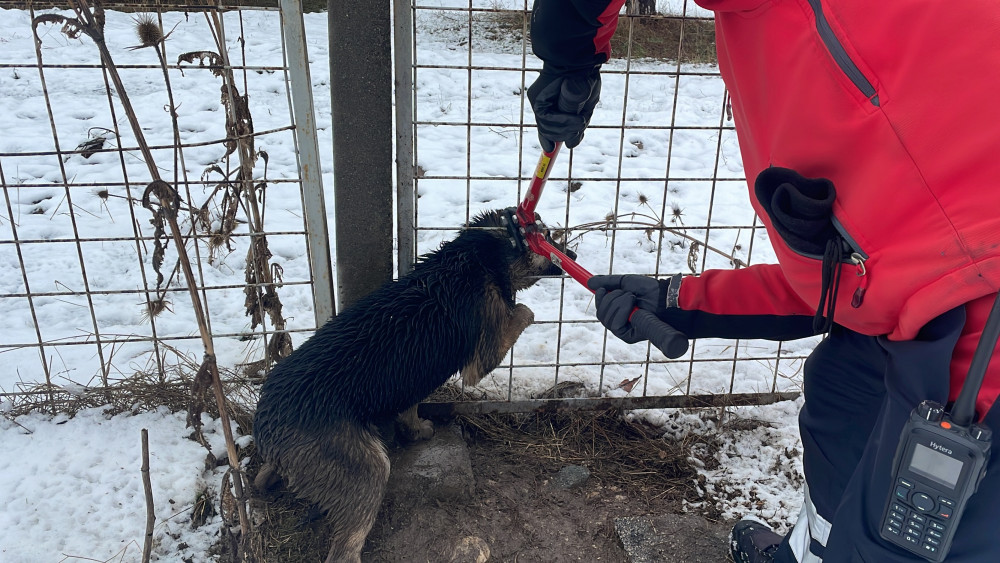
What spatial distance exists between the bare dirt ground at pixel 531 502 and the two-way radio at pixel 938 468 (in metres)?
1.66

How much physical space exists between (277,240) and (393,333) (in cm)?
278

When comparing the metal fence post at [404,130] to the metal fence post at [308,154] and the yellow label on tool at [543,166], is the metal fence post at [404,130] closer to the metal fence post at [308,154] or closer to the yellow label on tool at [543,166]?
the metal fence post at [308,154]

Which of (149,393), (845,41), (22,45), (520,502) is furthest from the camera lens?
(22,45)

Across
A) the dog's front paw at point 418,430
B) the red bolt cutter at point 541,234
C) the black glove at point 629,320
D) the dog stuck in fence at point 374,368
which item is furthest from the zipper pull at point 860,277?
the dog's front paw at point 418,430

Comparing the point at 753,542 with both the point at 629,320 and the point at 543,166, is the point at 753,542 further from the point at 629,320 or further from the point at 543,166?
the point at 543,166

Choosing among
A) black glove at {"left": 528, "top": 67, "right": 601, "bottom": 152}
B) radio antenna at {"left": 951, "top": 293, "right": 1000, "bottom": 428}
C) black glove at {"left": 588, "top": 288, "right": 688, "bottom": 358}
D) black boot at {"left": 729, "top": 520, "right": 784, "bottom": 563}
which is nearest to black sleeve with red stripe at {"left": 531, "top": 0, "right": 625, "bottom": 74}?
black glove at {"left": 528, "top": 67, "right": 601, "bottom": 152}

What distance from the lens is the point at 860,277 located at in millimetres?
1587

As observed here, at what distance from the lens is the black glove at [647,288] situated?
243 centimetres

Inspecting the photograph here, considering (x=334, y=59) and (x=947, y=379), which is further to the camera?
(x=334, y=59)

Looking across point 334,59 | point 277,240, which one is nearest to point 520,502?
point 334,59

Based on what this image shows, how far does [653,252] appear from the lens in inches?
207

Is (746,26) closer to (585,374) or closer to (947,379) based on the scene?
(947,379)

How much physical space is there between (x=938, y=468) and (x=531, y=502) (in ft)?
7.29

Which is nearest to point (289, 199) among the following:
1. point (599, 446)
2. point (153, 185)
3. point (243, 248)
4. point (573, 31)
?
point (243, 248)
